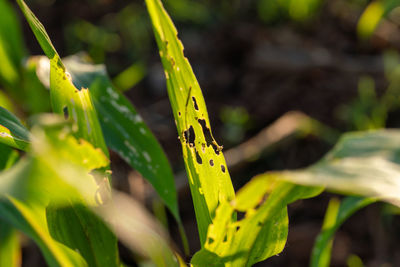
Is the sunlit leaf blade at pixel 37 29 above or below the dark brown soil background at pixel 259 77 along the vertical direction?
above

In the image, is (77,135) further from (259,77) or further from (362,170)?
(259,77)

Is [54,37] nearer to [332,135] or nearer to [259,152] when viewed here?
[259,152]

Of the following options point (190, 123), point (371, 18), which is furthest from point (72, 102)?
point (371, 18)

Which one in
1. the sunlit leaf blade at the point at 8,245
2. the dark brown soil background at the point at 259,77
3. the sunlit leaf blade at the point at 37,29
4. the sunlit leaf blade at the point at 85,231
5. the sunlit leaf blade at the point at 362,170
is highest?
the sunlit leaf blade at the point at 37,29

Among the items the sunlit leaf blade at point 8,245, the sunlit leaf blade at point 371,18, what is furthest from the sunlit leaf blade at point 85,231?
the sunlit leaf blade at point 371,18

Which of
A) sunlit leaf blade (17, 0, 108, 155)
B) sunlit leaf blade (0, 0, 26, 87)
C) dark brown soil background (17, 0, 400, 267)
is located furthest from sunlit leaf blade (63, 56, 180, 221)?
sunlit leaf blade (0, 0, 26, 87)

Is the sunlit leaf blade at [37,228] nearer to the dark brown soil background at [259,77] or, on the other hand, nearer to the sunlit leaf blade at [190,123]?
the sunlit leaf blade at [190,123]
